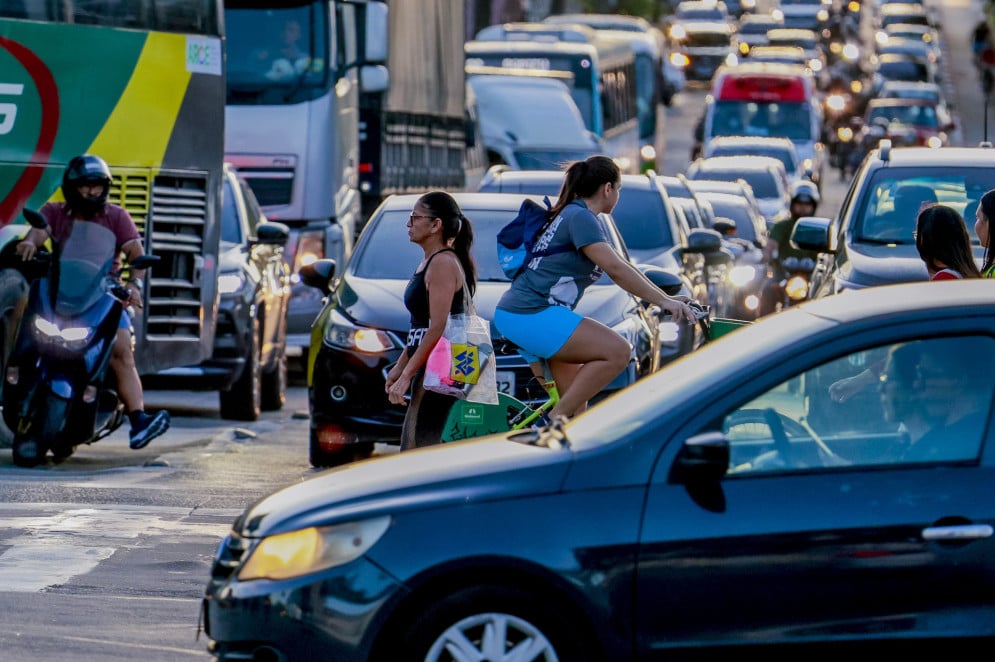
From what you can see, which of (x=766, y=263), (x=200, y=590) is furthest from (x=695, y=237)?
(x=200, y=590)

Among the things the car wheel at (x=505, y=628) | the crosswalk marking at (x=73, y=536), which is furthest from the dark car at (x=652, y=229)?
the car wheel at (x=505, y=628)

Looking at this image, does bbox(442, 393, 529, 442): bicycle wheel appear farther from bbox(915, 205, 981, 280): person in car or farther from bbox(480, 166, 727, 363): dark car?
bbox(480, 166, 727, 363): dark car

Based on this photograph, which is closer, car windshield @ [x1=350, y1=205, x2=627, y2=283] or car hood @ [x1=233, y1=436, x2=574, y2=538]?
car hood @ [x1=233, y1=436, x2=574, y2=538]

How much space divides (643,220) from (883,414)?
989 centimetres

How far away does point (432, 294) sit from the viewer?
29.0 feet

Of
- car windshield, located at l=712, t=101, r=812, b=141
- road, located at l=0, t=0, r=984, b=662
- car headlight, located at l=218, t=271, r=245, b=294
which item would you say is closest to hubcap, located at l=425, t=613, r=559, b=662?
road, located at l=0, t=0, r=984, b=662

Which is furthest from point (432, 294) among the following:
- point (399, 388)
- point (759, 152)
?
point (759, 152)

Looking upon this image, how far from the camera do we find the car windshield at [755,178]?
109ft

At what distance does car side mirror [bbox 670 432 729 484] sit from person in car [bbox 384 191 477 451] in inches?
128

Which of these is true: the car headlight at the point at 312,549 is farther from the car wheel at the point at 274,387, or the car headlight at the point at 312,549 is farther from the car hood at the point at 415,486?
the car wheel at the point at 274,387

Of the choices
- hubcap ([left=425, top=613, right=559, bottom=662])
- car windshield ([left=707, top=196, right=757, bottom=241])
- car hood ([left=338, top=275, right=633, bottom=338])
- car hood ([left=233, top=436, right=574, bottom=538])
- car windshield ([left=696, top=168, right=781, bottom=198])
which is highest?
car hood ([left=233, top=436, right=574, bottom=538])

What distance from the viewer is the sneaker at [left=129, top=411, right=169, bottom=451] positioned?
38.6ft

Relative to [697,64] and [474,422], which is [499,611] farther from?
[697,64]

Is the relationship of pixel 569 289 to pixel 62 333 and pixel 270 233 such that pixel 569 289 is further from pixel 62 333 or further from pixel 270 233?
pixel 270 233
